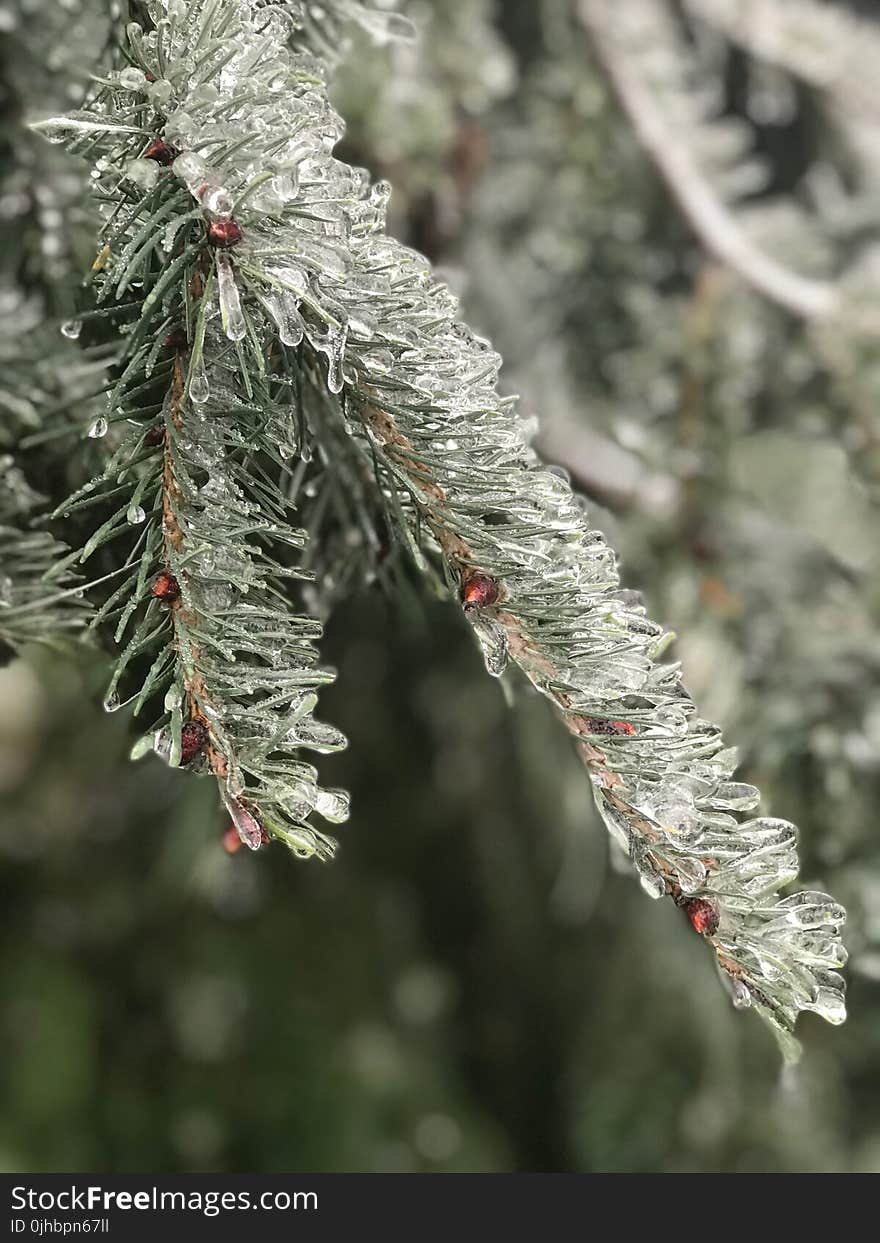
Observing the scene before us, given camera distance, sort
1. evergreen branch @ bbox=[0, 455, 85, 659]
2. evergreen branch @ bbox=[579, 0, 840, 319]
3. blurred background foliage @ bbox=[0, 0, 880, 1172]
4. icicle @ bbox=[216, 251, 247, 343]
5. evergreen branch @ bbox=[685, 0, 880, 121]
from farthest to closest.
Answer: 1. evergreen branch @ bbox=[685, 0, 880, 121]
2. evergreen branch @ bbox=[579, 0, 840, 319]
3. blurred background foliage @ bbox=[0, 0, 880, 1172]
4. evergreen branch @ bbox=[0, 455, 85, 659]
5. icicle @ bbox=[216, 251, 247, 343]

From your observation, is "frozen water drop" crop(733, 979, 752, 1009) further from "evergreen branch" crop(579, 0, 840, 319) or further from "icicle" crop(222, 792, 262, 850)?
"evergreen branch" crop(579, 0, 840, 319)

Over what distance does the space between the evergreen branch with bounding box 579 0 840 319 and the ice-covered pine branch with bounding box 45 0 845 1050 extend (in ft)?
1.96

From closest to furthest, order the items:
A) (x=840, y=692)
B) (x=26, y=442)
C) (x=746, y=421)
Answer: (x=26, y=442) < (x=840, y=692) < (x=746, y=421)

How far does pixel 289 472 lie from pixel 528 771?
2.50 ft

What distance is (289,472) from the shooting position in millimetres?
361

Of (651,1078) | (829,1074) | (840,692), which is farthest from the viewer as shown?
(651,1078)

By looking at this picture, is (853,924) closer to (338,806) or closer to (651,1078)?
(338,806)

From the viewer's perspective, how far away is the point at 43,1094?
1.57 meters

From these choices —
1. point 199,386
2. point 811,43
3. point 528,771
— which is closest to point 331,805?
point 199,386

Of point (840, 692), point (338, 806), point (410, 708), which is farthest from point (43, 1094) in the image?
point (338, 806)

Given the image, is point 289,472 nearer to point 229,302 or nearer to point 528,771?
point 229,302

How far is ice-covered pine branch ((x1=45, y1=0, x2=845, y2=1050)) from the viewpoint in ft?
1.08

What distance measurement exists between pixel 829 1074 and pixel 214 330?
0.96 meters

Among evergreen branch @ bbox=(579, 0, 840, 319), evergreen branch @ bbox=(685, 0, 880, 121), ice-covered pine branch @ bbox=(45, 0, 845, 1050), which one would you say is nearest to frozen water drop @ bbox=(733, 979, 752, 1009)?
ice-covered pine branch @ bbox=(45, 0, 845, 1050)
